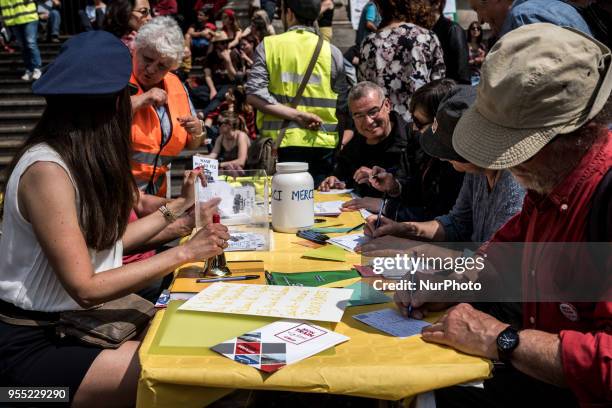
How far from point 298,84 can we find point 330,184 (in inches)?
30.6

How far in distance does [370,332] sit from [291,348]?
0.83ft

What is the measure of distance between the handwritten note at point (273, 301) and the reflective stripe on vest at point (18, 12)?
29.6 feet

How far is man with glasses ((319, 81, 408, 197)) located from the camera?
390 cm

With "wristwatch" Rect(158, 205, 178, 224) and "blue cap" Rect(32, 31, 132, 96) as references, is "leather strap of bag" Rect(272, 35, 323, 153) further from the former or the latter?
"blue cap" Rect(32, 31, 132, 96)

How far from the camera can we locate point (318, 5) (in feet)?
14.5

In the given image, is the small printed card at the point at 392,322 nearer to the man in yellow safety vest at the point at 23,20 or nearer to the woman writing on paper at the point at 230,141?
the woman writing on paper at the point at 230,141

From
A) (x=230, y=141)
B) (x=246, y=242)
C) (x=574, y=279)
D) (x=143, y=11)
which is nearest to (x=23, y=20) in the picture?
(x=230, y=141)

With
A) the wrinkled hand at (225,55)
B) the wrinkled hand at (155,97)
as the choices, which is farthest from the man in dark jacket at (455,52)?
the wrinkled hand at (225,55)

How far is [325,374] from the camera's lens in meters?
1.41

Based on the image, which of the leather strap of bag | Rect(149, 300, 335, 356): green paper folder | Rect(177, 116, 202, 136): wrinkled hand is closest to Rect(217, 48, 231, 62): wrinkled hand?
the leather strap of bag

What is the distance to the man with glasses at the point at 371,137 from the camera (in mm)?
3896

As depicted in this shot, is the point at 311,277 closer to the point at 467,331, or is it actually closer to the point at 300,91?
the point at 467,331

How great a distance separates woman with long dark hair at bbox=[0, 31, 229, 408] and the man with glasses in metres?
1.94

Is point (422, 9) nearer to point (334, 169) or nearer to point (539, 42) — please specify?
point (334, 169)
